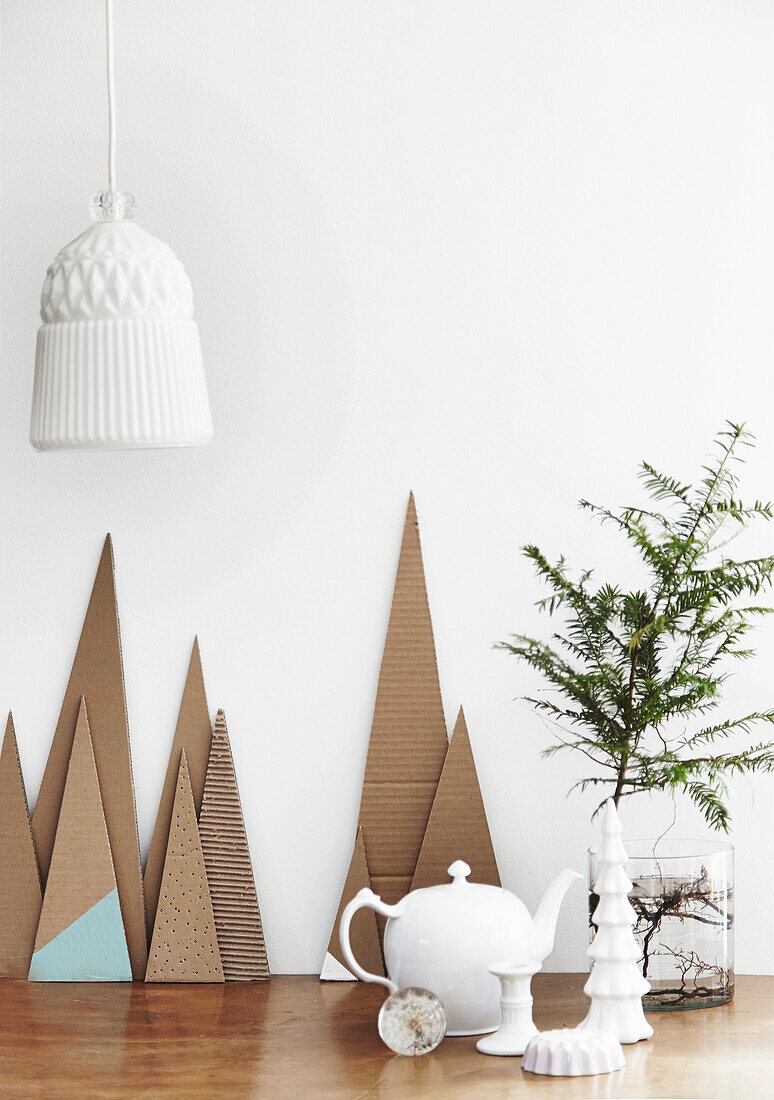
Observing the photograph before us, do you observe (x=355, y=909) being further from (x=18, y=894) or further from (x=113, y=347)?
(x=113, y=347)

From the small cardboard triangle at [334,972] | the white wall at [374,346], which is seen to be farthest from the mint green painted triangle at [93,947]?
the small cardboard triangle at [334,972]

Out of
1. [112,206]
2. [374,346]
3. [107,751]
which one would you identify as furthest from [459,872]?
[112,206]

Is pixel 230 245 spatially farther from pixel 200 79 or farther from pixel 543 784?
pixel 543 784

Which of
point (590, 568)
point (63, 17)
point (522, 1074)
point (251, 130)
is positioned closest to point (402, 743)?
point (590, 568)

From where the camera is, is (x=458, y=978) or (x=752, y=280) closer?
(x=458, y=978)

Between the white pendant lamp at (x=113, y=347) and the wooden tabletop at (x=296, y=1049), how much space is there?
25.0 inches

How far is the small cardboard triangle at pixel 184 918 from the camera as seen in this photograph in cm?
148

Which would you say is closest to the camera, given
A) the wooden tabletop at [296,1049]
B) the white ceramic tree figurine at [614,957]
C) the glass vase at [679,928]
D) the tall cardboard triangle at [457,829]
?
the wooden tabletop at [296,1049]

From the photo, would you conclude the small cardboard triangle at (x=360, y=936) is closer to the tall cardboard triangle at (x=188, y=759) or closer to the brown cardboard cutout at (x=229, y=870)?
the brown cardboard cutout at (x=229, y=870)

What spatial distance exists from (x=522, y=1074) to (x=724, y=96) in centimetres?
113

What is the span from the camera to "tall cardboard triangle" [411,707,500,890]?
4.80 feet

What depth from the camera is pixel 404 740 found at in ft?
4.90

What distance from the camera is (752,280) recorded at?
146 cm

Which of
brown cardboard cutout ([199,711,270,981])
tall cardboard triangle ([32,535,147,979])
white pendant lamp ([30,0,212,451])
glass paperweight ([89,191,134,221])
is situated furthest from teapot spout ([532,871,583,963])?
glass paperweight ([89,191,134,221])
